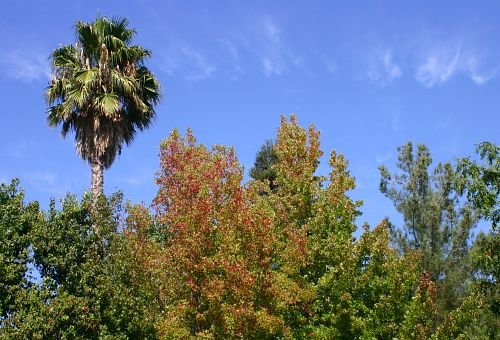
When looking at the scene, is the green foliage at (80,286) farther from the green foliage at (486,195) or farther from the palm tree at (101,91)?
the green foliage at (486,195)

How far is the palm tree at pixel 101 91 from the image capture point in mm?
25781

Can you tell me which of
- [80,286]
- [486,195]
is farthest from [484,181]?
[80,286]

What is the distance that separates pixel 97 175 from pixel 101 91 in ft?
11.8

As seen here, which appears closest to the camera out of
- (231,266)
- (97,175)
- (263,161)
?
(231,266)

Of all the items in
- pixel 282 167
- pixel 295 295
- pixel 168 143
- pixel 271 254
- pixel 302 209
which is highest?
pixel 168 143

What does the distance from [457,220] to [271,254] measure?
10904 mm

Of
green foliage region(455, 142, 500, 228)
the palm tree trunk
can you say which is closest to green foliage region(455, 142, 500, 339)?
green foliage region(455, 142, 500, 228)

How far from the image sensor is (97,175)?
25109 mm

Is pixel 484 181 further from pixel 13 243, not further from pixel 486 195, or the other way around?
pixel 13 243

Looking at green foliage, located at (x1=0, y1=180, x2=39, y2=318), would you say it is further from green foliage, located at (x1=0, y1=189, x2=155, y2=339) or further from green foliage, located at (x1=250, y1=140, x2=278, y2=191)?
green foliage, located at (x1=250, y1=140, x2=278, y2=191)

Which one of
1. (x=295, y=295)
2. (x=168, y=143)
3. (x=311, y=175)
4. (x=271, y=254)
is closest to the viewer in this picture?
(x=295, y=295)

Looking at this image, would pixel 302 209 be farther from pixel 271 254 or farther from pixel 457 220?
pixel 457 220

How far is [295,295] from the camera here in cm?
1778

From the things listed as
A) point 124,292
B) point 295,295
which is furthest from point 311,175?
point 124,292
